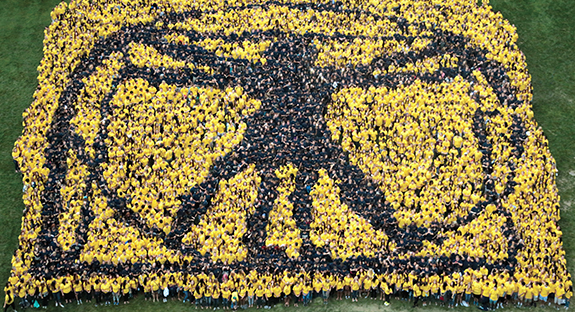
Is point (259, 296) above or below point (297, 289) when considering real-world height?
below

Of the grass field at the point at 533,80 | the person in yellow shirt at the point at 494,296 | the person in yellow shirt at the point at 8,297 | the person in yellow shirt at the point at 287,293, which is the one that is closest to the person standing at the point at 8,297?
the person in yellow shirt at the point at 8,297

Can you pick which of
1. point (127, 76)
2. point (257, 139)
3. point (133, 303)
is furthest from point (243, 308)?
point (127, 76)

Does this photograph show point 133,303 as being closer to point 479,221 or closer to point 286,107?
A: point 286,107

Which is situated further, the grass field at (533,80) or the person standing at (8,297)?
the grass field at (533,80)

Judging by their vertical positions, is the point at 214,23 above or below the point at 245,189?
above

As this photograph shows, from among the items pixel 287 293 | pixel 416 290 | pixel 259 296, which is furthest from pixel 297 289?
pixel 416 290

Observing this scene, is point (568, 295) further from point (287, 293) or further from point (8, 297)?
point (8, 297)

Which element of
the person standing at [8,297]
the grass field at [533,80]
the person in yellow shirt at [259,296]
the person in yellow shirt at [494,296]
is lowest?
the person standing at [8,297]

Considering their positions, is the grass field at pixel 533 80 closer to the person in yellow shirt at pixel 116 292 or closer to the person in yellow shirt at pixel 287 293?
the person in yellow shirt at pixel 116 292
